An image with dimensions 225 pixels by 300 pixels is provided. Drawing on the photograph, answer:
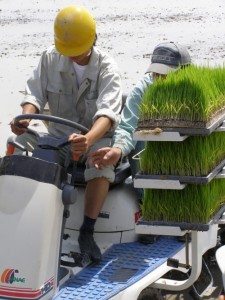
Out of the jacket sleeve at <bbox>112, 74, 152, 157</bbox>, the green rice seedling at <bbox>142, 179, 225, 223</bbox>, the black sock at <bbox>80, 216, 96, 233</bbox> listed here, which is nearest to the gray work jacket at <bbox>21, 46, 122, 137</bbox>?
the jacket sleeve at <bbox>112, 74, 152, 157</bbox>

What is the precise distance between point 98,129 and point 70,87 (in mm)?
612

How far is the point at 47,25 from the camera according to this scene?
14344 mm

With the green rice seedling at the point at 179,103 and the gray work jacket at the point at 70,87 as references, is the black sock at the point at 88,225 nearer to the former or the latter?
the gray work jacket at the point at 70,87

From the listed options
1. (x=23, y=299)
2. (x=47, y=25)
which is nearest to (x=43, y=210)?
(x=23, y=299)

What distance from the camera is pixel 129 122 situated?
477cm

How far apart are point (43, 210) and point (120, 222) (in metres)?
0.92

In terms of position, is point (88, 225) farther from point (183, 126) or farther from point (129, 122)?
point (183, 126)

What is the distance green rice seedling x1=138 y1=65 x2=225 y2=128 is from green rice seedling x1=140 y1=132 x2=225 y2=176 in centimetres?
15

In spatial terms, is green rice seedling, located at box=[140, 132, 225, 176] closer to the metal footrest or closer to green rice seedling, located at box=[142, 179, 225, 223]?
green rice seedling, located at box=[142, 179, 225, 223]

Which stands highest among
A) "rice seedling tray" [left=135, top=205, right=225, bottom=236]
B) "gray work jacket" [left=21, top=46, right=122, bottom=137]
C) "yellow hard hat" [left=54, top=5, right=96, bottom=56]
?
"yellow hard hat" [left=54, top=5, right=96, bottom=56]

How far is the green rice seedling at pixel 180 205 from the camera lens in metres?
4.17

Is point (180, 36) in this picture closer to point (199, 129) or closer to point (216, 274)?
point (216, 274)

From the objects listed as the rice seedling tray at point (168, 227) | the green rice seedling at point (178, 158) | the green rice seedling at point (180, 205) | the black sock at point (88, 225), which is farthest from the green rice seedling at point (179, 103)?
the black sock at point (88, 225)

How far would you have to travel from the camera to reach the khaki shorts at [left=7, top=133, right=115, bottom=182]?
4.53 metres
